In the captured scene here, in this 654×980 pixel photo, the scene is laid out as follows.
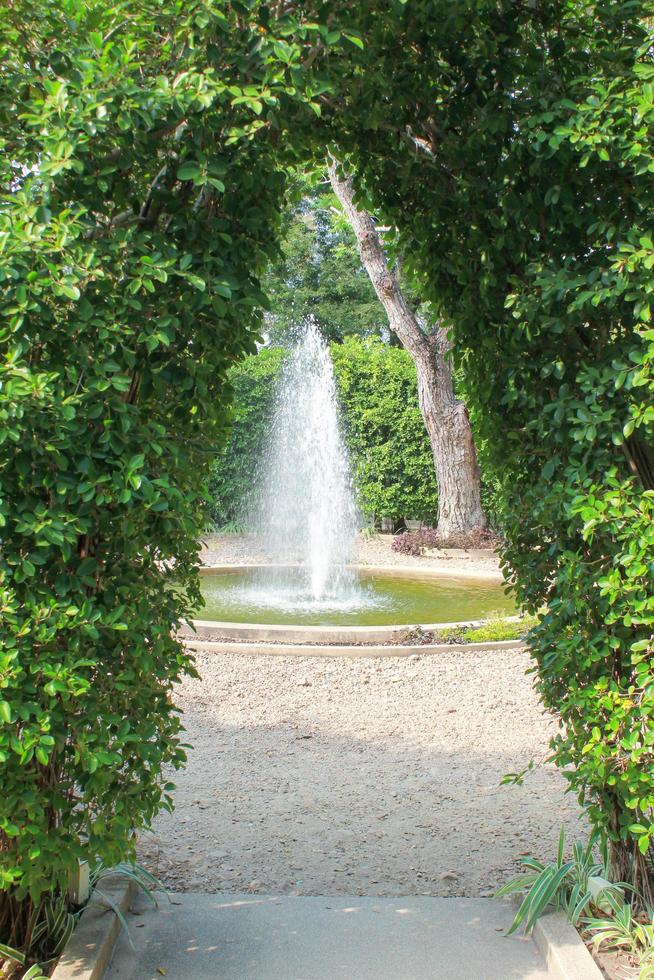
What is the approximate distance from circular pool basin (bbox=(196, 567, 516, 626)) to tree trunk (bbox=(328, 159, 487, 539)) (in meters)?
2.87

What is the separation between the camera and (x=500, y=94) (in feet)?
9.44

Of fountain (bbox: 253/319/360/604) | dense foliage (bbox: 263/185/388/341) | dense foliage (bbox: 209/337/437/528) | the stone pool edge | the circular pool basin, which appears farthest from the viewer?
dense foliage (bbox: 263/185/388/341)

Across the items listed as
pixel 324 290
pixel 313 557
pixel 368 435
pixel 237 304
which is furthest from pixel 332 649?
pixel 324 290

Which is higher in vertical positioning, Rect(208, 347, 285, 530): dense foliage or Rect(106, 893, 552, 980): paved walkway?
Rect(208, 347, 285, 530): dense foliage

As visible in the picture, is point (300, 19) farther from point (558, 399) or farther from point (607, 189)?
point (558, 399)

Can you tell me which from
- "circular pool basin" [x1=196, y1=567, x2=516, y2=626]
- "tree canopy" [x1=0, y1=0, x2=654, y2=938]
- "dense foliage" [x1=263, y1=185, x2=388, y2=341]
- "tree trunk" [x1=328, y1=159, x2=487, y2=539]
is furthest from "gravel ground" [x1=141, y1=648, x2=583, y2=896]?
"dense foliage" [x1=263, y1=185, x2=388, y2=341]

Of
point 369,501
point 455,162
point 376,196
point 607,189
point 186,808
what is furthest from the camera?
point 369,501

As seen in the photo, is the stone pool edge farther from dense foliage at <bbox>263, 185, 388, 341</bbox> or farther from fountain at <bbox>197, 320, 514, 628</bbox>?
dense foliage at <bbox>263, 185, 388, 341</bbox>

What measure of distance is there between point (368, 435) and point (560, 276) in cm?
1356

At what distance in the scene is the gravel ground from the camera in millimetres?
3861

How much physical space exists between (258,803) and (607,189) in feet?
11.5

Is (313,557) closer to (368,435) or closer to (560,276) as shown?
(368,435)

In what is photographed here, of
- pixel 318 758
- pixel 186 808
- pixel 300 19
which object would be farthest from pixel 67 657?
pixel 318 758

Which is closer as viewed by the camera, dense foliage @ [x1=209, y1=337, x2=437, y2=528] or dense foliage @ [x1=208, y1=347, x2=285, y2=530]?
dense foliage @ [x1=209, y1=337, x2=437, y2=528]
